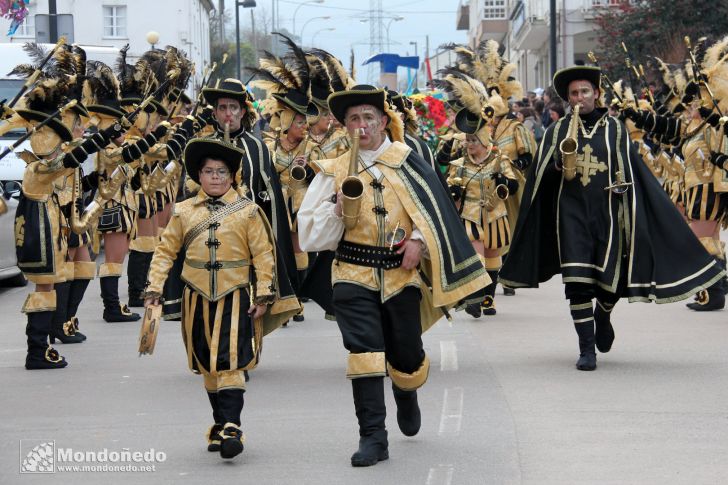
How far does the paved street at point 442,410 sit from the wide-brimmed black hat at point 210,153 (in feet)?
4.82

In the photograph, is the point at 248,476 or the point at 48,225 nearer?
the point at 248,476

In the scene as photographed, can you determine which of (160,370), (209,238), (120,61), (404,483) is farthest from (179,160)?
(404,483)

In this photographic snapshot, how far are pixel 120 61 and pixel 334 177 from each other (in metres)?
6.69

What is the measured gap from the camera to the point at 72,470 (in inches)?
271

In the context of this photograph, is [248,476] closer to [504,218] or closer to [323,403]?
[323,403]

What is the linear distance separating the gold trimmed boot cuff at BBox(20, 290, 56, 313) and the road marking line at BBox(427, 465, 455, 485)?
4.26 meters

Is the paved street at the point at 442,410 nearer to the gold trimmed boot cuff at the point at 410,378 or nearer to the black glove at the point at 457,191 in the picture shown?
the gold trimmed boot cuff at the point at 410,378

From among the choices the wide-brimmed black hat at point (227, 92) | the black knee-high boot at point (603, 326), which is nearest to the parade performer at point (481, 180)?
the black knee-high boot at point (603, 326)

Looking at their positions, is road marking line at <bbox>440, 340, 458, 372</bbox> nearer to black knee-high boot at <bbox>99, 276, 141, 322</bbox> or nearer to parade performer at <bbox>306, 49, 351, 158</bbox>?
Result: parade performer at <bbox>306, 49, 351, 158</bbox>

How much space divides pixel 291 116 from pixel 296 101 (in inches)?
13.9

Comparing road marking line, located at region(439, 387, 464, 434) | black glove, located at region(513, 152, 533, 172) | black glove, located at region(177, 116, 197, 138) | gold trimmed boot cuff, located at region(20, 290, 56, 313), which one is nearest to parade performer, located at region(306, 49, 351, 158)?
black glove, located at region(177, 116, 197, 138)

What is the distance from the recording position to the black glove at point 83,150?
375 inches

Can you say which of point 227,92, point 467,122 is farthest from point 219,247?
point 467,122

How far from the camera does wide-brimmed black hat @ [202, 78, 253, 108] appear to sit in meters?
9.18
